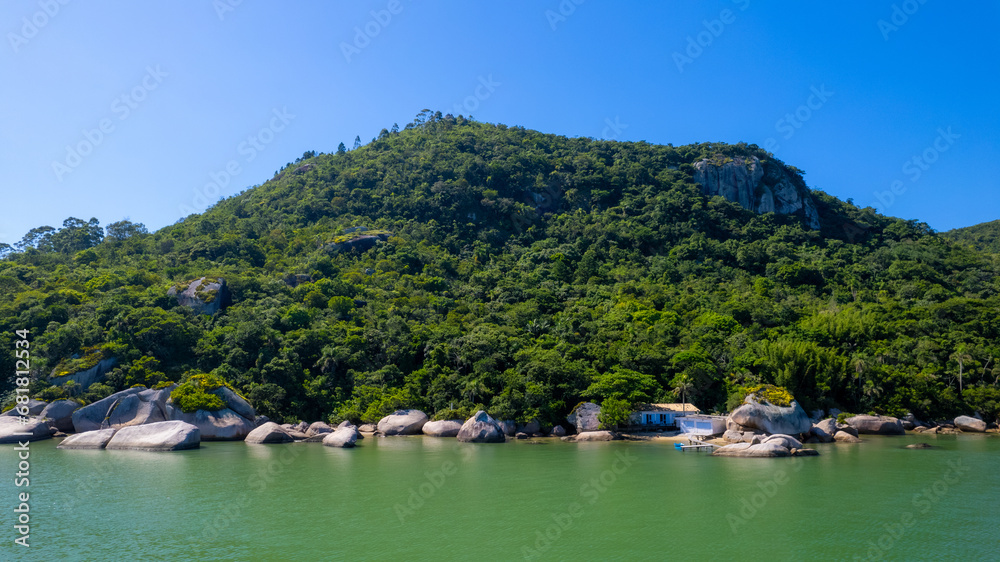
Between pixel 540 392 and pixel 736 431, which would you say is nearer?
→ pixel 736 431

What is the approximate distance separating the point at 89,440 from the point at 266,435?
29.8 feet

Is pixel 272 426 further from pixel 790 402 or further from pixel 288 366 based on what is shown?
pixel 790 402

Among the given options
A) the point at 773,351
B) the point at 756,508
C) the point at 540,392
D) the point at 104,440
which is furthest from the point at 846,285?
the point at 104,440

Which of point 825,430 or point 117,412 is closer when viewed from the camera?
point 117,412

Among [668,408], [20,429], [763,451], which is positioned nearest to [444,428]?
[668,408]

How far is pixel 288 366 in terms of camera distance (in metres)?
44.4

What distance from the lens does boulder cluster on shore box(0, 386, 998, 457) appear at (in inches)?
1238

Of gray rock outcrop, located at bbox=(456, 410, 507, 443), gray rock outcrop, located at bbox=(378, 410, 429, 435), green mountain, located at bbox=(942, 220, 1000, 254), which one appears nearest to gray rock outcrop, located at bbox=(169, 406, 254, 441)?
gray rock outcrop, located at bbox=(378, 410, 429, 435)

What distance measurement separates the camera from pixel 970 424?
4166 cm

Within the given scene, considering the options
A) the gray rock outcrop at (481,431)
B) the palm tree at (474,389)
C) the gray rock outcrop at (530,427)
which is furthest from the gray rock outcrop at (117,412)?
the gray rock outcrop at (530,427)

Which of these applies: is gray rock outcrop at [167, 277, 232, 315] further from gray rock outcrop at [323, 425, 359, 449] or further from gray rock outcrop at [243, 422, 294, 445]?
gray rock outcrop at [323, 425, 359, 449]

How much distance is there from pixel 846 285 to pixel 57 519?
73960 mm

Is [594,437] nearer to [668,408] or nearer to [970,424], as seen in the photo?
[668,408]

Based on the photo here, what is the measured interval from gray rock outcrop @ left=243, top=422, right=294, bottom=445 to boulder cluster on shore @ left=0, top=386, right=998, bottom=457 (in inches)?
2.3
